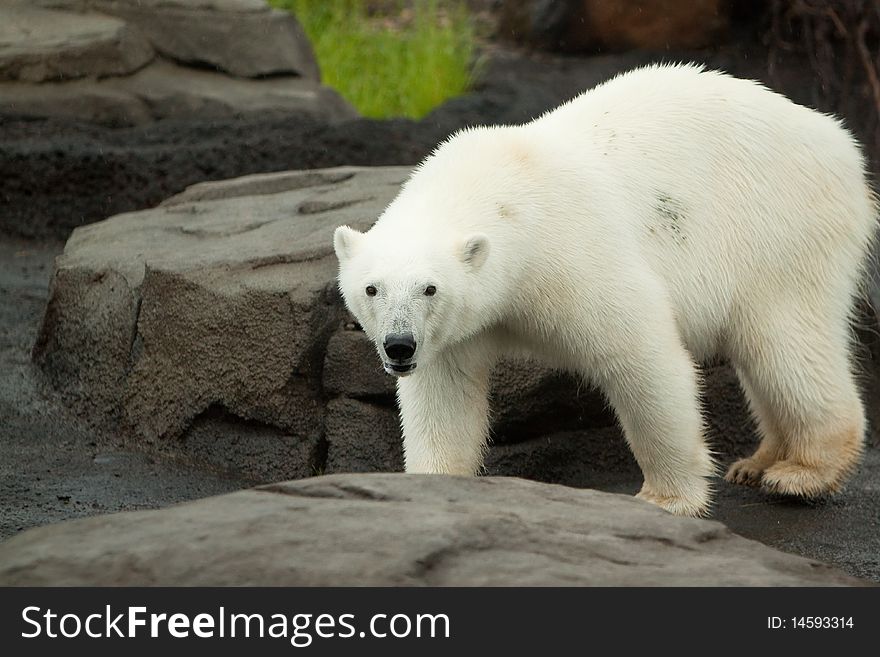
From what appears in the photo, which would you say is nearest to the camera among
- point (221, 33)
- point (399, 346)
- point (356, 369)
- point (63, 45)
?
point (399, 346)

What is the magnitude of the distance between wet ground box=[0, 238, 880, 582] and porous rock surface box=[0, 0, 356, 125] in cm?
306

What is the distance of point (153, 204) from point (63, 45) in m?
1.32

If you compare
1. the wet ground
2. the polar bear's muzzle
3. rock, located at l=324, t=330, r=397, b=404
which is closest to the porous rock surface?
the wet ground

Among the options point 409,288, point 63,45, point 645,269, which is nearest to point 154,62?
point 63,45

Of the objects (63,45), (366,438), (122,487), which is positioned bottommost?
(63,45)

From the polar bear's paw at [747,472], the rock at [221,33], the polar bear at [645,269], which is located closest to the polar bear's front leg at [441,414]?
the polar bear at [645,269]

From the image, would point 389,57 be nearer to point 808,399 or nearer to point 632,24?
point 632,24

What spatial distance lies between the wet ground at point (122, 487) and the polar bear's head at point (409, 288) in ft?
4.77

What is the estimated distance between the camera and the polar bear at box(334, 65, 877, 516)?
4082mm

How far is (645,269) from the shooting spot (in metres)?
4.47

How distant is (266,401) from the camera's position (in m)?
5.37

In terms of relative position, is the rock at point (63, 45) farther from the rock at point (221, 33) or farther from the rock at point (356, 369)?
the rock at point (356, 369)

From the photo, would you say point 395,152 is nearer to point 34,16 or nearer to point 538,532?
point 34,16

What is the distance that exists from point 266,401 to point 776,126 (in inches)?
90.2
